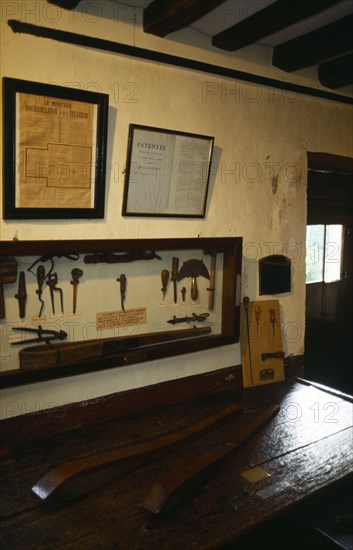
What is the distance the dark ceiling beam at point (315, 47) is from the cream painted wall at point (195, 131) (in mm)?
89

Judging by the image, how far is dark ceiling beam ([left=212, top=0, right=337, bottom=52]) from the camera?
2.16m

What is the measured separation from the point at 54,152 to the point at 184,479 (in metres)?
1.46

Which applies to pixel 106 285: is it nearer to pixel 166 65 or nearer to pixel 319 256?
pixel 166 65

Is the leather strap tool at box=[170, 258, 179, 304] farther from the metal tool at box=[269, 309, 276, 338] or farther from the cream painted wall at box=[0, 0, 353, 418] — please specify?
the metal tool at box=[269, 309, 276, 338]

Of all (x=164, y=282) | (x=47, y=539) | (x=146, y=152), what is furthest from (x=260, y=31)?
(x=47, y=539)

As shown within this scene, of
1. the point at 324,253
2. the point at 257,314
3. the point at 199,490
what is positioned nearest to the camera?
the point at 199,490

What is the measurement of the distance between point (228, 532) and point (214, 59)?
229cm

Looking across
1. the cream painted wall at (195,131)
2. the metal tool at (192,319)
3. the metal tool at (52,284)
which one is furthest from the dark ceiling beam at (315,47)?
the metal tool at (52,284)

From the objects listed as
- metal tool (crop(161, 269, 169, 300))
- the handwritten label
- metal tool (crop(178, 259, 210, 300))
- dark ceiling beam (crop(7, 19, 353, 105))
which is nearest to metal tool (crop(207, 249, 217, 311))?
metal tool (crop(178, 259, 210, 300))

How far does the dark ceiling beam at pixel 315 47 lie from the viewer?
98.5 inches

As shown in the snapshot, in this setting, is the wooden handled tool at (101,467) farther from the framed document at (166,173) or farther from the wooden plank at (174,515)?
the framed document at (166,173)

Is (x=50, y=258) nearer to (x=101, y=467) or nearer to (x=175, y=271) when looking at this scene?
(x=175, y=271)

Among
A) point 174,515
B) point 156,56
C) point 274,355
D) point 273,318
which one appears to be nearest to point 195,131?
point 156,56

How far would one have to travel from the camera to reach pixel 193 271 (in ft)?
8.83
